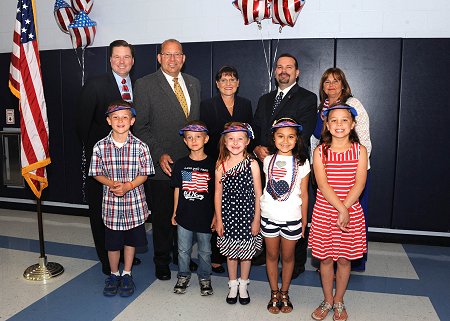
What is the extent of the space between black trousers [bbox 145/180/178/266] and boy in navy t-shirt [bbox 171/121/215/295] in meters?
0.27

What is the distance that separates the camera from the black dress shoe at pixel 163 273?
3.01m

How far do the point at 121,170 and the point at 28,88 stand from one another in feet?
3.40

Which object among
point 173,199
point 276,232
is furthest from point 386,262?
point 173,199

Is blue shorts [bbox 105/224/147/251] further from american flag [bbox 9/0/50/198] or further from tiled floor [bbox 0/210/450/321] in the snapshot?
american flag [bbox 9/0/50/198]

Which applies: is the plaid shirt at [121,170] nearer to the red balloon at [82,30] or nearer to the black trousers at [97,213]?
the black trousers at [97,213]

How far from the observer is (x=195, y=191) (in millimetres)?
2656

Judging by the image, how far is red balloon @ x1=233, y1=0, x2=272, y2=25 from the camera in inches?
156

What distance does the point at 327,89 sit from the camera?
9.48ft

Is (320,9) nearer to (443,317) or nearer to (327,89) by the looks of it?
(327,89)

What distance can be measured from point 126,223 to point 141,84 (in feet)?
3.32

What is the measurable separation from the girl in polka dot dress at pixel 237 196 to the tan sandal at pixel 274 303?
0.28 m

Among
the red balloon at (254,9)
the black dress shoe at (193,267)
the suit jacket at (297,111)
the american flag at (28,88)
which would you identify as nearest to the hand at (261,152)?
the suit jacket at (297,111)

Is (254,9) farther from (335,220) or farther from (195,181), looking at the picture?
(335,220)

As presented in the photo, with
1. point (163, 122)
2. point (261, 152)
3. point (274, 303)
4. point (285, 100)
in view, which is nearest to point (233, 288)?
point (274, 303)
